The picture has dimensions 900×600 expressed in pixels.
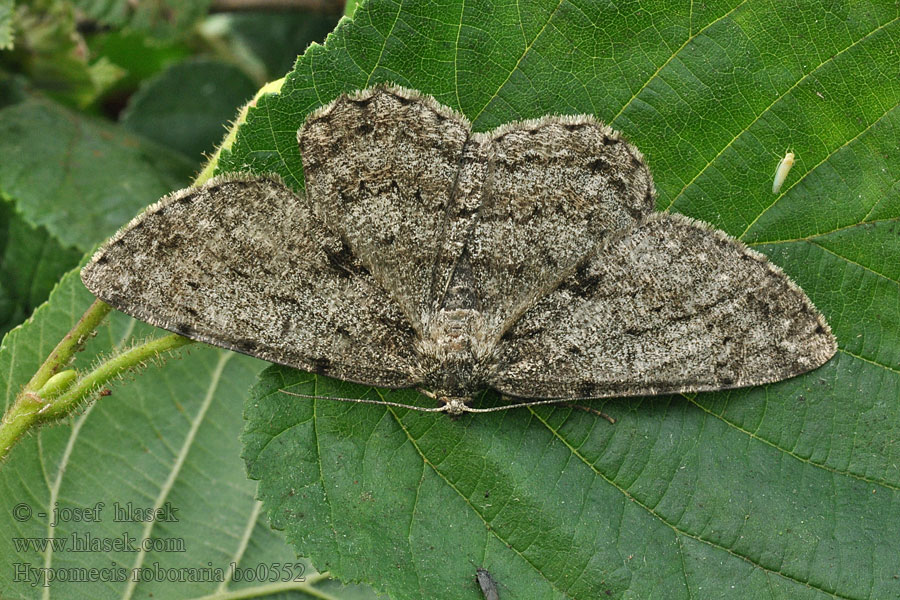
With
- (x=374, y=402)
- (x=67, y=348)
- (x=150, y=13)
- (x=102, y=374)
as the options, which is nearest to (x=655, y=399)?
(x=374, y=402)

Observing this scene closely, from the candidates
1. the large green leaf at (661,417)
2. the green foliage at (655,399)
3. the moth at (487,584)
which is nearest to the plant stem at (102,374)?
the green foliage at (655,399)

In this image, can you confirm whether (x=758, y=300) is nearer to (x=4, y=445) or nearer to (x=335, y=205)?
(x=335, y=205)

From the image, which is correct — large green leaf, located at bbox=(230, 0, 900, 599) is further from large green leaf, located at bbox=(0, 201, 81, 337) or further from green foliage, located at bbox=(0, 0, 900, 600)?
large green leaf, located at bbox=(0, 201, 81, 337)

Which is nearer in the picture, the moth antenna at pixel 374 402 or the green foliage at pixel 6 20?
the moth antenna at pixel 374 402

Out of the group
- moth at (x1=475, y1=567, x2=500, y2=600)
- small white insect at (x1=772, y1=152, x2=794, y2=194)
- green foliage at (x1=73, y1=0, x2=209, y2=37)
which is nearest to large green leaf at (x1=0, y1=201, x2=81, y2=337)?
green foliage at (x1=73, y1=0, x2=209, y2=37)

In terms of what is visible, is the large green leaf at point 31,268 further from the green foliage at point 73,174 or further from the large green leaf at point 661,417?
the large green leaf at point 661,417

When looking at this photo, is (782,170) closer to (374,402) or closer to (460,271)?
(460,271)
